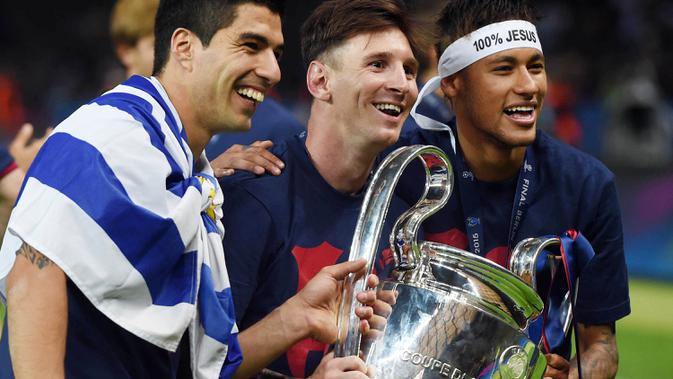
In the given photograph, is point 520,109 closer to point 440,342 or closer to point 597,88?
point 440,342

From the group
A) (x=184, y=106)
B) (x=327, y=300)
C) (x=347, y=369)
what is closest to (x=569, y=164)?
(x=327, y=300)

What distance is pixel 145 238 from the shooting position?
2.25 m

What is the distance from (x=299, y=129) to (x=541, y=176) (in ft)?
3.16

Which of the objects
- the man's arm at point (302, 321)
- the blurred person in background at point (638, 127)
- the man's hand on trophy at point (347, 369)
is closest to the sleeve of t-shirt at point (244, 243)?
the man's arm at point (302, 321)

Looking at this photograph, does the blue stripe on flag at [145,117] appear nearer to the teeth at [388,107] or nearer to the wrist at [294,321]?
the wrist at [294,321]

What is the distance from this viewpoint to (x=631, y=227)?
9.22 m

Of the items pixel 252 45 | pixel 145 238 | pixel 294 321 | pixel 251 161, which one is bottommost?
pixel 294 321

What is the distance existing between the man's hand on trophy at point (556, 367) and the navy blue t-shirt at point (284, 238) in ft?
1.61

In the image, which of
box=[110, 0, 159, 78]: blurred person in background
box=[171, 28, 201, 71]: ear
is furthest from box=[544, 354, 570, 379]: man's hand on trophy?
box=[110, 0, 159, 78]: blurred person in background

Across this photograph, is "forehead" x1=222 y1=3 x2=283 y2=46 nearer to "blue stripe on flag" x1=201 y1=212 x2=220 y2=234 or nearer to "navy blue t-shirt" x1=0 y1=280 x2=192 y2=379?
"blue stripe on flag" x1=201 y1=212 x2=220 y2=234

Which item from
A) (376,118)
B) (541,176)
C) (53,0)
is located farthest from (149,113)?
(53,0)

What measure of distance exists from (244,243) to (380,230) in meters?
0.40

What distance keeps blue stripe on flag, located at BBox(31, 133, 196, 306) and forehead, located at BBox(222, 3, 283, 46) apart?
0.57 m

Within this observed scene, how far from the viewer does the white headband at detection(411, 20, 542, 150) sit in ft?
10.9
